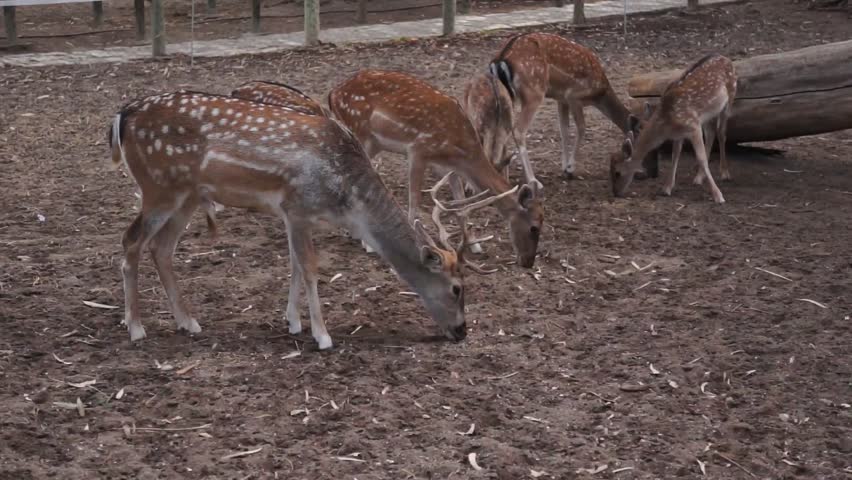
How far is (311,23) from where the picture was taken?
12977 millimetres

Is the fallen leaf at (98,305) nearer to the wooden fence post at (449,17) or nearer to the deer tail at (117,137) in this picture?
the deer tail at (117,137)

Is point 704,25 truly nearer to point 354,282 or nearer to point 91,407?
point 354,282

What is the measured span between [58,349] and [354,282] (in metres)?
1.77

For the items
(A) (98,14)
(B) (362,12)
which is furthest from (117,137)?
(A) (98,14)

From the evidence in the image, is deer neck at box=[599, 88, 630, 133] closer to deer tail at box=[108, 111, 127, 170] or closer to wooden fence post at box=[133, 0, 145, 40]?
deer tail at box=[108, 111, 127, 170]

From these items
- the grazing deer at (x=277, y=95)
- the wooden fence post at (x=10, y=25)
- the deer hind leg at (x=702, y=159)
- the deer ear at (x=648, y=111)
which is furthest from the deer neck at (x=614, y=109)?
the wooden fence post at (x=10, y=25)

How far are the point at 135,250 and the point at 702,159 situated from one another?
4317 millimetres

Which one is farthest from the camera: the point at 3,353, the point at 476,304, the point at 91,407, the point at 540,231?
the point at 540,231

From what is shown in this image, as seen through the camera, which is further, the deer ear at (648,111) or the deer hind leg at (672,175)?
the deer ear at (648,111)

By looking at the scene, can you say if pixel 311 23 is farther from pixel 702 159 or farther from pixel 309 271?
pixel 309 271

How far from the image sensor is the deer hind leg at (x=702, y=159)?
8.50 m

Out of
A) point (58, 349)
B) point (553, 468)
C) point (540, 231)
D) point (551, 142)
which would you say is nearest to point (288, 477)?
point (553, 468)

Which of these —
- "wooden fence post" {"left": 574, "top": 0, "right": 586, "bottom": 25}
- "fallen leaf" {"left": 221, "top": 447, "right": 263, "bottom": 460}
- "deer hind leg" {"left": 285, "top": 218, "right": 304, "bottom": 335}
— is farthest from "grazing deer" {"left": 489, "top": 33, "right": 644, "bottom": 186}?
"wooden fence post" {"left": 574, "top": 0, "right": 586, "bottom": 25}

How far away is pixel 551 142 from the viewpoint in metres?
10.1
